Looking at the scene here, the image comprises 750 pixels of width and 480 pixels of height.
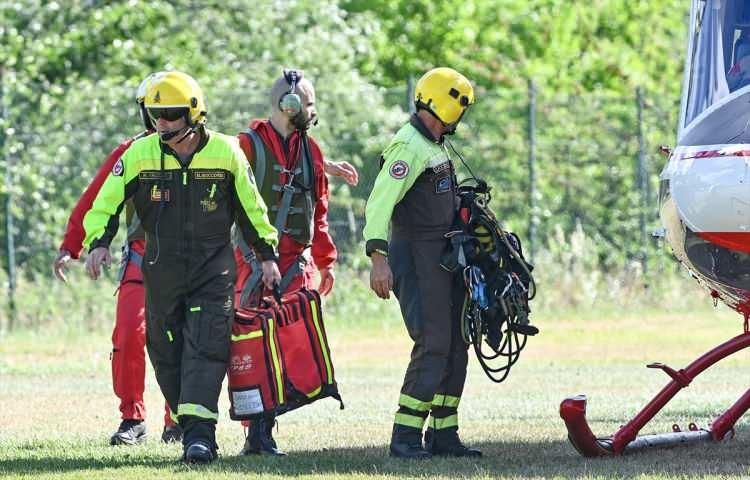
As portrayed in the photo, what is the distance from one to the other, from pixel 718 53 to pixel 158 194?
281 centimetres

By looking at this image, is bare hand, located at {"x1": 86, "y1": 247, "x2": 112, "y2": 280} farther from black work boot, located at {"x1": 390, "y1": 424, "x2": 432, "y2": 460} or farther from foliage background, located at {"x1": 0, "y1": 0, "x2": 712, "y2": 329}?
foliage background, located at {"x1": 0, "y1": 0, "x2": 712, "y2": 329}

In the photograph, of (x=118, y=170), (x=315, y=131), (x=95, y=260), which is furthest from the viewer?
(x=315, y=131)

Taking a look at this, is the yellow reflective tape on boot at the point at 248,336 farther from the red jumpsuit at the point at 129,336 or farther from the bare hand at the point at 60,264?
the red jumpsuit at the point at 129,336

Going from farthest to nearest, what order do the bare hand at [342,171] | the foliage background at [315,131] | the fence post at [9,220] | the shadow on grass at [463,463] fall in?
1. the foliage background at [315,131]
2. the fence post at [9,220]
3. the bare hand at [342,171]
4. the shadow on grass at [463,463]

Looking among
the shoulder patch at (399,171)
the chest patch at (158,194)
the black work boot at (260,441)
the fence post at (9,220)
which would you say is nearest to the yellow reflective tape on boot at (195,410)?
the black work boot at (260,441)

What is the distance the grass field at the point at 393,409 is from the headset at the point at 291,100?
69.9 inches

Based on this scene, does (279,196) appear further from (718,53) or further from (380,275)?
(718,53)

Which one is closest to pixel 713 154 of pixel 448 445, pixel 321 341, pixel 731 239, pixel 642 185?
pixel 731 239

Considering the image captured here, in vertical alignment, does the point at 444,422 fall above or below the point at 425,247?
below

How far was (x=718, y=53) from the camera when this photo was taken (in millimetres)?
8344

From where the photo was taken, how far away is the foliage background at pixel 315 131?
1852cm

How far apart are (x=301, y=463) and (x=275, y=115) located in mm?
1932

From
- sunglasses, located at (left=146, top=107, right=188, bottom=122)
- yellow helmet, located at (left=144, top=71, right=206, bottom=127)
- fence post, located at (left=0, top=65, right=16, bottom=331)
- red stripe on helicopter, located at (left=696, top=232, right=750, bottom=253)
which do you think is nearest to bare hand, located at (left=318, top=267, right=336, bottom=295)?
yellow helmet, located at (left=144, top=71, right=206, bottom=127)

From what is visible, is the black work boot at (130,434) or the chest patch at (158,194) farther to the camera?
the black work boot at (130,434)
